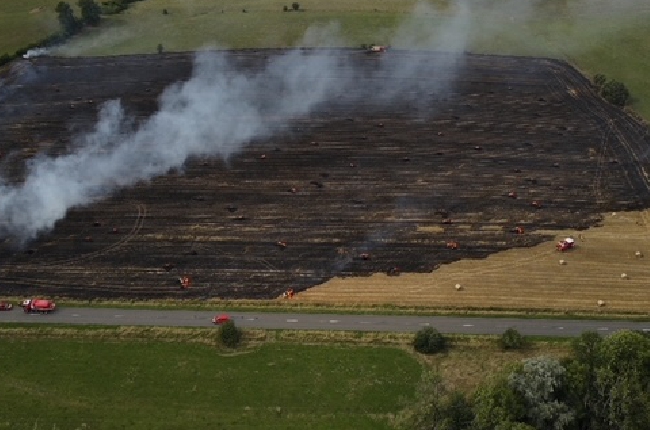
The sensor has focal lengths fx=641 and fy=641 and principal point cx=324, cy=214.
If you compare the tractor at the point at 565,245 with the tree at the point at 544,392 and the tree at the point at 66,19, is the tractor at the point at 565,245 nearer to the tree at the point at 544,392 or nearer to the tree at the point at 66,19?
the tree at the point at 544,392

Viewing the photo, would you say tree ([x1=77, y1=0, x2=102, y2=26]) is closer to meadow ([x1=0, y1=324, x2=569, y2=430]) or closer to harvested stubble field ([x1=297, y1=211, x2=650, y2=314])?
meadow ([x1=0, y1=324, x2=569, y2=430])

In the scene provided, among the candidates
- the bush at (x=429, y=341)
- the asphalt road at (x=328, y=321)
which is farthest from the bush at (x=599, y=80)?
the bush at (x=429, y=341)

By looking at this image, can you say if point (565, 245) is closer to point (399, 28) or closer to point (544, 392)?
point (544, 392)

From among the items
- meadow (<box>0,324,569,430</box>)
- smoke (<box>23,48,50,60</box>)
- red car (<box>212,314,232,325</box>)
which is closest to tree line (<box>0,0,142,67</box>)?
smoke (<box>23,48,50,60</box>)

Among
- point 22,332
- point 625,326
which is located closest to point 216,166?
point 22,332

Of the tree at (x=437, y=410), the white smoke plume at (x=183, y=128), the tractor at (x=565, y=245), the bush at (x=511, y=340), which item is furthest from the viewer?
the white smoke plume at (x=183, y=128)
